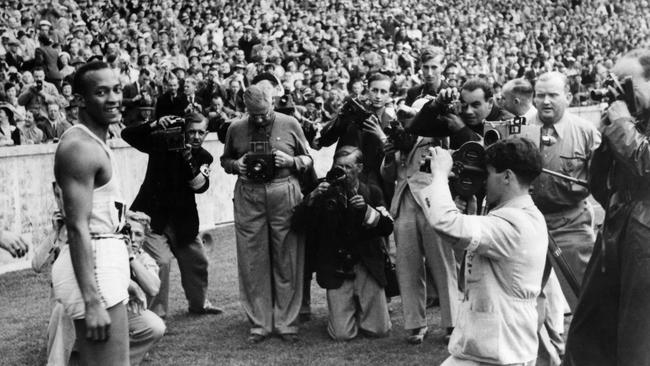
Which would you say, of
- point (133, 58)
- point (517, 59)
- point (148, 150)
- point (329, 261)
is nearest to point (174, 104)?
point (148, 150)

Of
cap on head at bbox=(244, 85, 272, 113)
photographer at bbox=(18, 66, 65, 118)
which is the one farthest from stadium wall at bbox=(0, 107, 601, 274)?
cap on head at bbox=(244, 85, 272, 113)

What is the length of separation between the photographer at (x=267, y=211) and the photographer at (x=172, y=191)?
1.36ft

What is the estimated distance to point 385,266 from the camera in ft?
27.1

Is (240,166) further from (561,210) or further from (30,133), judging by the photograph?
(30,133)

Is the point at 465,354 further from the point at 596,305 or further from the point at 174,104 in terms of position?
the point at 174,104

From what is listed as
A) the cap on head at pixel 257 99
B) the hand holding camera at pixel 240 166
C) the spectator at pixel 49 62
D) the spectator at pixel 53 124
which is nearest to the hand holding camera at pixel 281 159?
the hand holding camera at pixel 240 166

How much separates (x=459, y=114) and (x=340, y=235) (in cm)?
148

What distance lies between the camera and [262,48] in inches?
855

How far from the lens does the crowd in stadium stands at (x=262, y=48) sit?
1557cm

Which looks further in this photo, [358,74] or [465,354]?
[358,74]

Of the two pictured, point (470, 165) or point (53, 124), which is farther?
point (53, 124)

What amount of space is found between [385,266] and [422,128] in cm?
162

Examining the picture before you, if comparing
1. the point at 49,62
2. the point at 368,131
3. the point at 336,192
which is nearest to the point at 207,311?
the point at 336,192

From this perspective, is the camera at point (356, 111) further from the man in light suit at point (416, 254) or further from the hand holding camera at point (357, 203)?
the hand holding camera at point (357, 203)
